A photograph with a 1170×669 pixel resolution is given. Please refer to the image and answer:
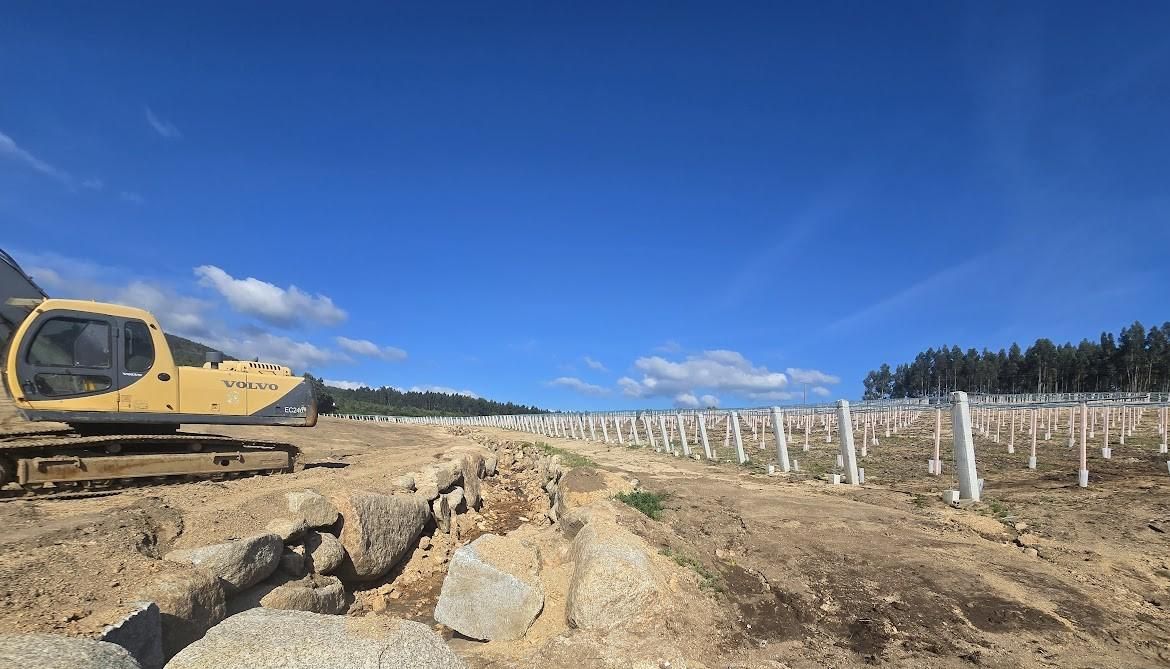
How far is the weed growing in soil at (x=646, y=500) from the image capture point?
32.6 ft

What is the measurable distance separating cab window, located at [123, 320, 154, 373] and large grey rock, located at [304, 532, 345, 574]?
20.4ft

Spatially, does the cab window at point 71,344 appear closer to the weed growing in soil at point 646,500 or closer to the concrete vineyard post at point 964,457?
the weed growing in soil at point 646,500

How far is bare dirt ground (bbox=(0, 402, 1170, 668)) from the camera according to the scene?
214 inches

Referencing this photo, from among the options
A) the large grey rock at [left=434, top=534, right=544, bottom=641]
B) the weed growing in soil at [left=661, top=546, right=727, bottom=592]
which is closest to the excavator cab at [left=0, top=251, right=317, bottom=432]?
the large grey rock at [left=434, top=534, right=544, bottom=641]

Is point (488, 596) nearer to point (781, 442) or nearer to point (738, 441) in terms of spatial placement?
point (781, 442)

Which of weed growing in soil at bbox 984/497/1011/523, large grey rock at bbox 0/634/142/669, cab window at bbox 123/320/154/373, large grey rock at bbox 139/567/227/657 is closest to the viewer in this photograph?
large grey rock at bbox 0/634/142/669

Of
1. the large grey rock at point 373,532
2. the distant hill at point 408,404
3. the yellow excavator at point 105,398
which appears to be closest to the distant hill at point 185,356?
the yellow excavator at point 105,398

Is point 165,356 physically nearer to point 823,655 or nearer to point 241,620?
point 241,620

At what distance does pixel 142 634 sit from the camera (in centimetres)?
494

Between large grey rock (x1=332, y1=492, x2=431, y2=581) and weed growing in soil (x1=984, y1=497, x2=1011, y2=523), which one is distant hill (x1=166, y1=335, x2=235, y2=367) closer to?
large grey rock (x1=332, y1=492, x2=431, y2=581)

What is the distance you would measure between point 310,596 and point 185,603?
2423mm

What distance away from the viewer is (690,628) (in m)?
6.18

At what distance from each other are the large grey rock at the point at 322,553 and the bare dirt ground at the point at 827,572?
2.64ft

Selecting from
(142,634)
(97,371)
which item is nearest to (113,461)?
(97,371)
